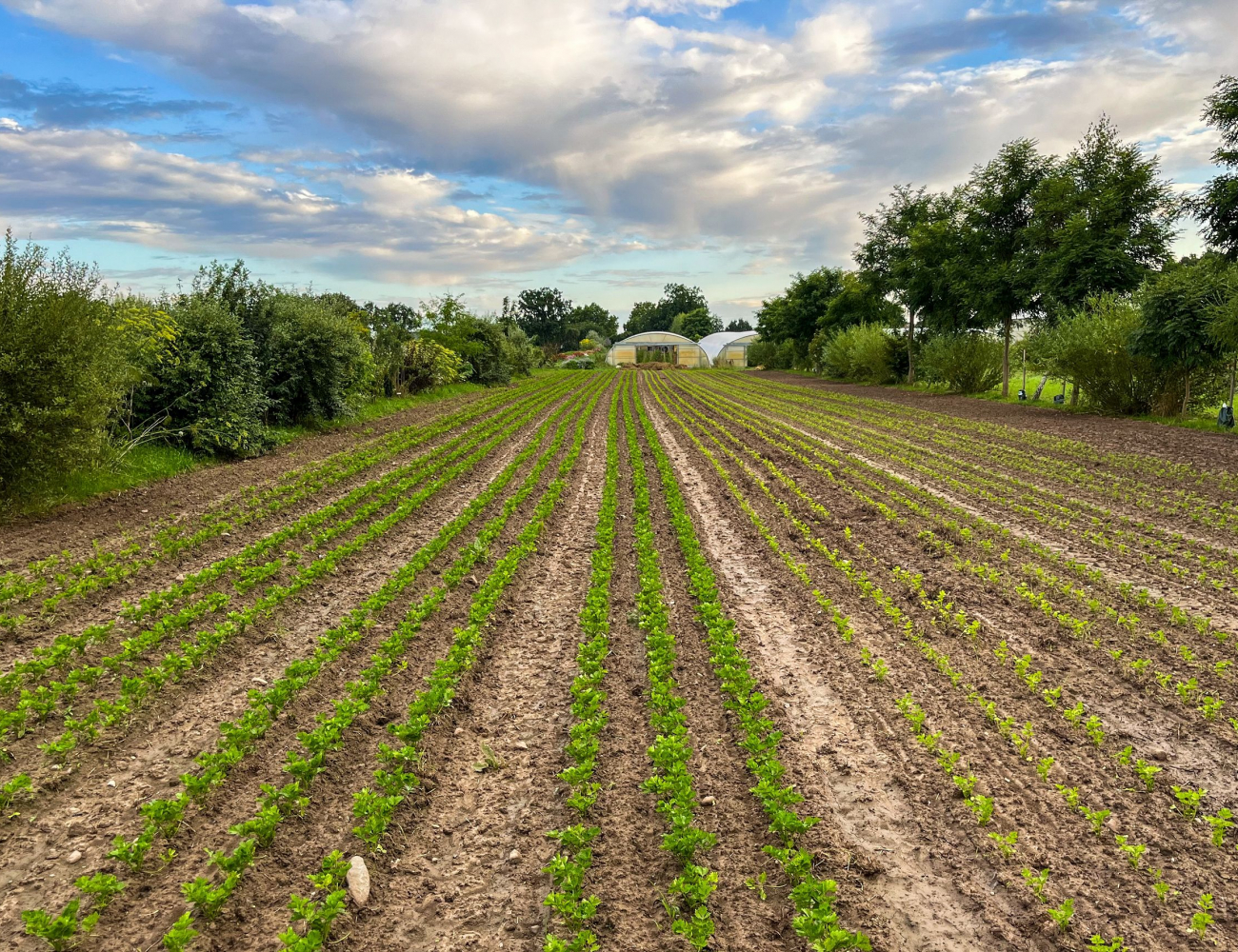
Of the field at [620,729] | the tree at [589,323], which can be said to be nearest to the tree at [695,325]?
the tree at [589,323]

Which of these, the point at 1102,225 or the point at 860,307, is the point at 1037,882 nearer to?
the point at 1102,225

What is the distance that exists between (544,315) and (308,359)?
99328 millimetres

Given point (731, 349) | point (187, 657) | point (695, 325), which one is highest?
point (695, 325)

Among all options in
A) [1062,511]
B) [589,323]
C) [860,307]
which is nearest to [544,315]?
[589,323]

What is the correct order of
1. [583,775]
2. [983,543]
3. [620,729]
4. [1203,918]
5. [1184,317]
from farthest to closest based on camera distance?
1. [1184,317]
2. [983,543]
3. [620,729]
4. [583,775]
5. [1203,918]

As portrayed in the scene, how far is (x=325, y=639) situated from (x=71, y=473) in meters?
7.74

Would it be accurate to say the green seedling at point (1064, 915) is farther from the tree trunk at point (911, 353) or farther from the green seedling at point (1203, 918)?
the tree trunk at point (911, 353)

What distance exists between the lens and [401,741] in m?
5.15

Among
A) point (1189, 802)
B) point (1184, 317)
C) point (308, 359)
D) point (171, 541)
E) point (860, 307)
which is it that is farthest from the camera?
point (860, 307)

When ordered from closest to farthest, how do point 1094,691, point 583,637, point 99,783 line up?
point 99,783, point 1094,691, point 583,637

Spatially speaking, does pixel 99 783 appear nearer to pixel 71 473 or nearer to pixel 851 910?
pixel 851 910

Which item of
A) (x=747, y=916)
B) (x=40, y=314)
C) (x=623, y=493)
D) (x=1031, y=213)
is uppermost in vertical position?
(x=1031, y=213)

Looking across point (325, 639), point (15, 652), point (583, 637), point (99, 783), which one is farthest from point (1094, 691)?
point (15, 652)

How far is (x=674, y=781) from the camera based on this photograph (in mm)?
4387
